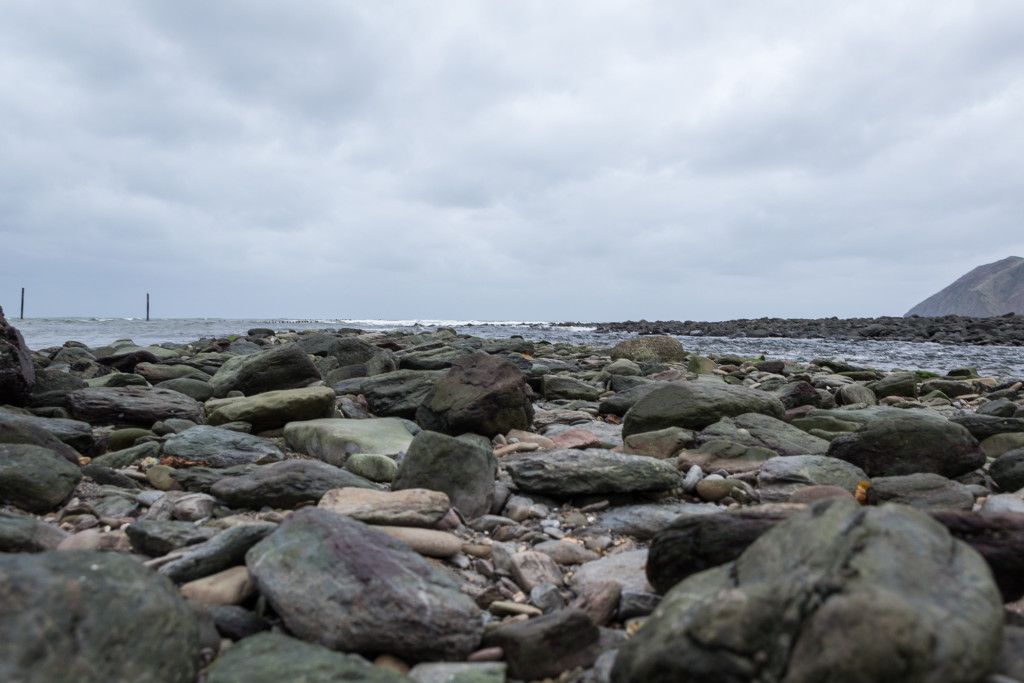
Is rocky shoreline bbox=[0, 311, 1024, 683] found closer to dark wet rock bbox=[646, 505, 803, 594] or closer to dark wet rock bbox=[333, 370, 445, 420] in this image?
dark wet rock bbox=[646, 505, 803, 594]

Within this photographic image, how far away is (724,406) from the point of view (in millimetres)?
4723

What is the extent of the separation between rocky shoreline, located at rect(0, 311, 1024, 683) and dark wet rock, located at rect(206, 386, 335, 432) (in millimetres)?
20

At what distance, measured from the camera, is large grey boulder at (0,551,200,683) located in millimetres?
1403

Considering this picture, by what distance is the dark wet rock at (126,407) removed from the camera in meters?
4.72

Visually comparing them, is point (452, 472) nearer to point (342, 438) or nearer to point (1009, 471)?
point (342, 438)

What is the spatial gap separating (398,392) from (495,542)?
3.19 m

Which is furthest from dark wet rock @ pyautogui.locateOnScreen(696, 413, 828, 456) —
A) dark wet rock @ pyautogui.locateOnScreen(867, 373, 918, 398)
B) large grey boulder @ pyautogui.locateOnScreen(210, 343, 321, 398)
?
dark wet rock @ pyautogui.locateOnScreen(867, 373, 918, 398)

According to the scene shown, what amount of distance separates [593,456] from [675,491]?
501mm

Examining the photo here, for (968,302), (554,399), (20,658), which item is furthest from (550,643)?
(968,302)

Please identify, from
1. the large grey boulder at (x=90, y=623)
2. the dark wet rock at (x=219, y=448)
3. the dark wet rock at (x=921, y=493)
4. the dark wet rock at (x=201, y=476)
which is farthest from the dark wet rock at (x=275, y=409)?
the dark wet rock at (x=921, y=493)

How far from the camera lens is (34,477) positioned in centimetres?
283

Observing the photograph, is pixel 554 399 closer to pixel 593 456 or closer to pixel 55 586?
pixel 593 456

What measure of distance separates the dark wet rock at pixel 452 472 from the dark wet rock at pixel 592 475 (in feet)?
Result: 0.92

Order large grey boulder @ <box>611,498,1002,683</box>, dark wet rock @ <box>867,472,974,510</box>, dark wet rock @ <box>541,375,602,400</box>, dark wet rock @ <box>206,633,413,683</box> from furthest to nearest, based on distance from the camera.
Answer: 1. dark wet rock @ <box>541,375,602,400</box>
2. dark wet rock @ <box>867,472,974,510</box>
3. dark wet rock @ <box>206,633,413,683</box>
4. large grey boulder @ <box>611,498,1002,683</box>
